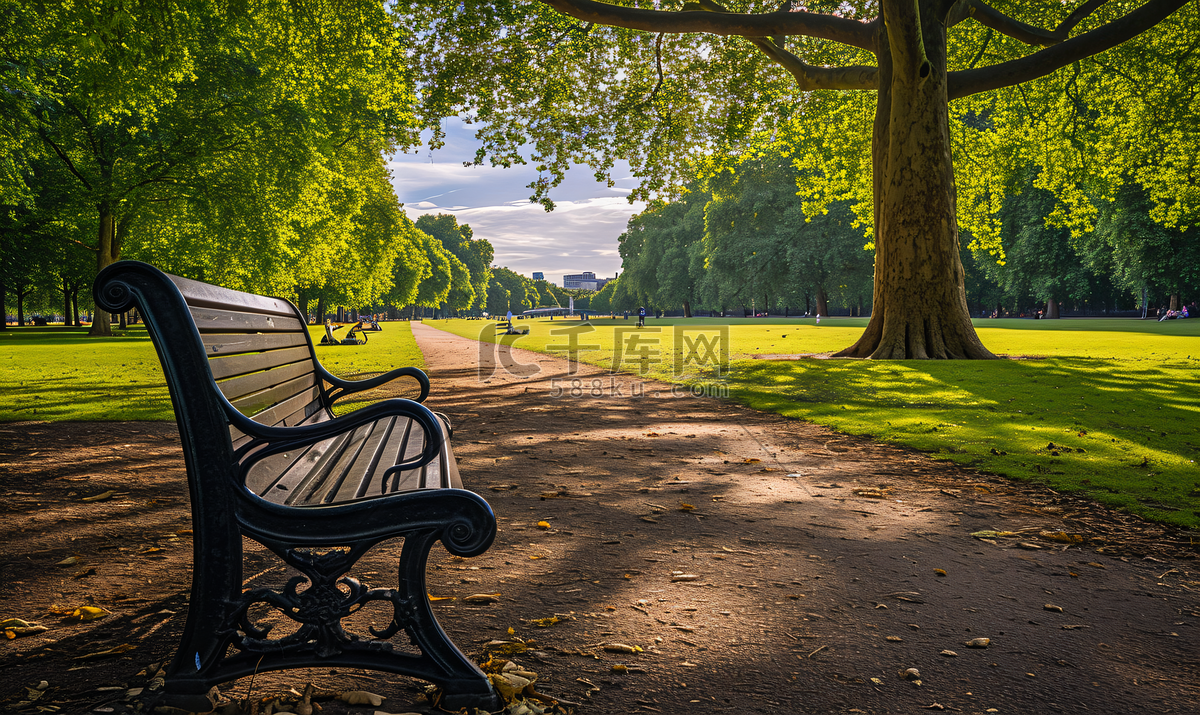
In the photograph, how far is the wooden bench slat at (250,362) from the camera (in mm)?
2365

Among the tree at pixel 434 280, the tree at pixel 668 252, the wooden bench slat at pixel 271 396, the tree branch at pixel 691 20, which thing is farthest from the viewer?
the tree at pixel 434 280

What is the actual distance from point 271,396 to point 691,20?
39.5ft

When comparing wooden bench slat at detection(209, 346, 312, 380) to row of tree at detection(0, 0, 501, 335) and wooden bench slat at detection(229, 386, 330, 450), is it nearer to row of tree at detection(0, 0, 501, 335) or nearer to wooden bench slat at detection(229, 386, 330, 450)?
wooden bench slat at detection(229, 386, 330, 450)

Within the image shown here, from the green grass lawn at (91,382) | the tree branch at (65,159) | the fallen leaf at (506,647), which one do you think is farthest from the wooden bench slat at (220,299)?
the tree branch at (65,159)

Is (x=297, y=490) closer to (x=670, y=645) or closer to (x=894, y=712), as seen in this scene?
(x=670, y=645)

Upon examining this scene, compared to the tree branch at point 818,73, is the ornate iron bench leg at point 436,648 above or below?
below

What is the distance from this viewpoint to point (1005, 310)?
63.0 m

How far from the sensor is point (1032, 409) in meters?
8.58

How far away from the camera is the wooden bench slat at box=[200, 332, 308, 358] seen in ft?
7.76

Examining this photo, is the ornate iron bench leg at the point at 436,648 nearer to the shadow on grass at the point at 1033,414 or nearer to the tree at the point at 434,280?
the shadow on grass at the point at 1033,414

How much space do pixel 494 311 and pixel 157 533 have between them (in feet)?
519

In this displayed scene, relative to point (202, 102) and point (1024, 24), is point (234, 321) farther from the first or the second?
point (202, 102)

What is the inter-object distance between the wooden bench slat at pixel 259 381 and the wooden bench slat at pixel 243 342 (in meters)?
0.11

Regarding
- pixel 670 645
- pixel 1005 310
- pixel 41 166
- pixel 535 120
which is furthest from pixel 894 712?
pixel 1005 310
